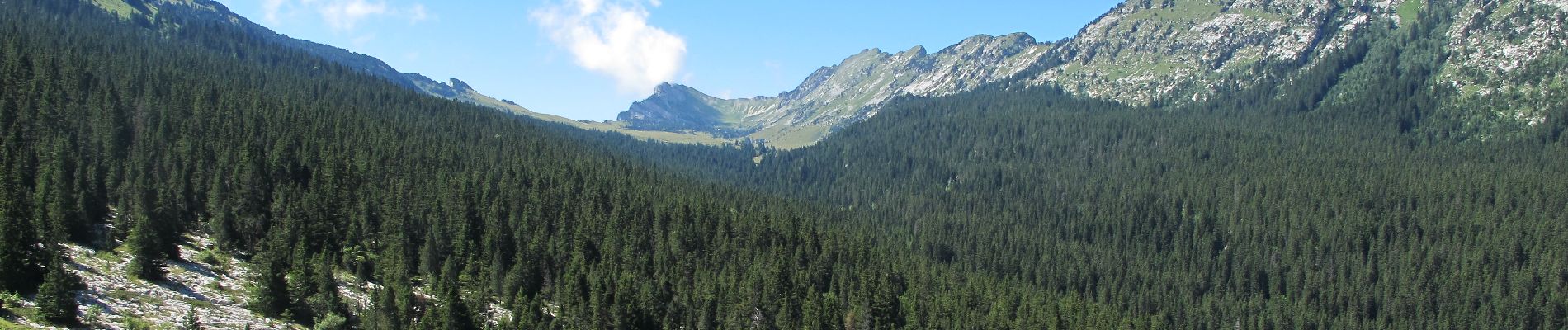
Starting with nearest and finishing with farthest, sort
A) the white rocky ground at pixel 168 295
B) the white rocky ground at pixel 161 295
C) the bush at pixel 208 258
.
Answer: the white rocky ground at pixel 168 295
the white rocky ground at pixel 161 295
the bush at pixel 208 258

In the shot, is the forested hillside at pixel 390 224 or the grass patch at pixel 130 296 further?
the forested hillside at pixel 390 224

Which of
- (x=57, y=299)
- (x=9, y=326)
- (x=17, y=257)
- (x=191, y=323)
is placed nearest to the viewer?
(x=9, y=326)

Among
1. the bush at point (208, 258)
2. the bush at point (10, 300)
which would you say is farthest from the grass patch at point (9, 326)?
the bush at point (208, 258)

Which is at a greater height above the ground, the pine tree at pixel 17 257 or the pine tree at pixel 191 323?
the pine tree at pixel 17 257

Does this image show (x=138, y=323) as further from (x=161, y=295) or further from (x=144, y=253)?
(x=144, y=253)

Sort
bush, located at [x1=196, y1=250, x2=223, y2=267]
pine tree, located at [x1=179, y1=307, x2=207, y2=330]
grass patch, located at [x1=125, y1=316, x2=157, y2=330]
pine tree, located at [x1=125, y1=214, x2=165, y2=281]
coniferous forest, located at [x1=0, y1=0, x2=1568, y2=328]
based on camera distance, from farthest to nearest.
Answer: coniferous forest, located at [x1=0, y1=0, x2=1568, y2=328] → bush, located at [x1=196, y1=250, x2=223, y2=267] → pine tree, located at [x1=125, y1=214, x2=165, y2=281] → pine tree, located at [x1=179, y1=307, x2=207, y2=330] → grass patch, located at [x1=125, y1=316, x2=157, y2=330]

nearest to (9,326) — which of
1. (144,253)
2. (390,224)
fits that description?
(144,253)

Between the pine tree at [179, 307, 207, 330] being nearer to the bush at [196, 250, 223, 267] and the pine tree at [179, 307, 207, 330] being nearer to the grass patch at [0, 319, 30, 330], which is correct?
the grass patch at [0, 319, 30, 330]

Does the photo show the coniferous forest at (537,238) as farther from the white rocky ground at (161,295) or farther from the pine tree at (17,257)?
the white rocky ground at (161,295)

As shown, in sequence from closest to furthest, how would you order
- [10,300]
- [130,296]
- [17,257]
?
[10,300]
[17,257]
[130,296]

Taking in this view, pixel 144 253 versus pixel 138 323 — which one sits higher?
pixel 144 253

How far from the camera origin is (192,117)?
119438 mm

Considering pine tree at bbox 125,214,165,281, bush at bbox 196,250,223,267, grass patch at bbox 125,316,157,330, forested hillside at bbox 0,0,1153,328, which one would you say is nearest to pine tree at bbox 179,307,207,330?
grass patch at bbox 125,316,157,330

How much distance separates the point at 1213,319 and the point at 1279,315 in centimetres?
1293
